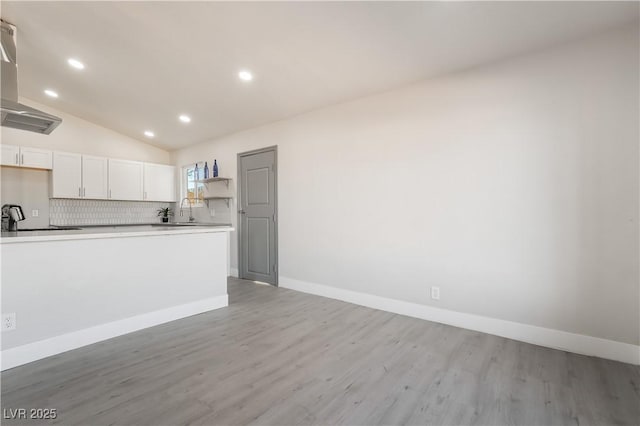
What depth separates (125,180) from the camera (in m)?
5.79

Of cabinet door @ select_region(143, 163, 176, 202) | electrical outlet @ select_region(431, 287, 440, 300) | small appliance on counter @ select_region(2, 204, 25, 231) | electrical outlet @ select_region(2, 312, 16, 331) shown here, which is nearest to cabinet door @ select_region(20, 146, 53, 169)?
small appliance on counter @ select_region(2, 204, 25, 231)

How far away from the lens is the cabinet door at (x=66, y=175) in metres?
4.94

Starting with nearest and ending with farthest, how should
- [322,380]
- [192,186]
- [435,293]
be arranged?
[322,380], [435,293], [192,186]

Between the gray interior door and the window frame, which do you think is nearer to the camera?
the gray interior door

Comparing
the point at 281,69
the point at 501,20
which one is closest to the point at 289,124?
the point at 281,69

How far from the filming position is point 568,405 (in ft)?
5.77

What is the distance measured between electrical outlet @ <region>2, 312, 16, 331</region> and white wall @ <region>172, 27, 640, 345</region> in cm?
298

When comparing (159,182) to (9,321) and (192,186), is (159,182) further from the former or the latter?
(9,321)

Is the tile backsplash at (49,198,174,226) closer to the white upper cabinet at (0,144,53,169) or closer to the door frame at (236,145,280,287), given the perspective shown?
the white upper cabinet at (0,144,53,169)

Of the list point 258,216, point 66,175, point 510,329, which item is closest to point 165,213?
point 66,175

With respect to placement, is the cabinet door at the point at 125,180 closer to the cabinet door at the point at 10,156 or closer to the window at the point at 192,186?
the window at the point at 192,186

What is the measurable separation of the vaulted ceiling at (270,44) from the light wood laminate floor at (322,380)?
100 inches

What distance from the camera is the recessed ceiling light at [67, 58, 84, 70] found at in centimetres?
347

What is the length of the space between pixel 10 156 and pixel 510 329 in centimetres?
686
